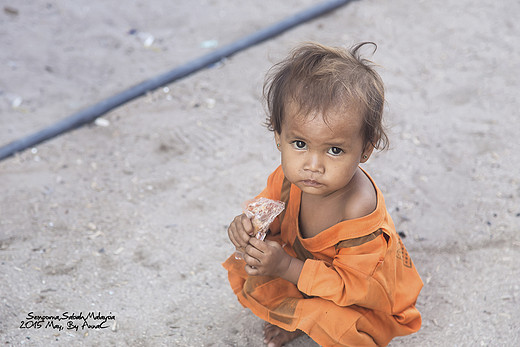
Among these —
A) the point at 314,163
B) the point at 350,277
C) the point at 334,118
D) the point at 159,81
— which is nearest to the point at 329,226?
the point at 350,277

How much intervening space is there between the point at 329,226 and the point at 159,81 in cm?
205

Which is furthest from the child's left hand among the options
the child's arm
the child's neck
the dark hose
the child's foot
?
the dark hose

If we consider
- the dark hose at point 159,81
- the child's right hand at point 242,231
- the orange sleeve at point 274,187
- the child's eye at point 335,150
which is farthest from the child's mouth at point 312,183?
the dark hose at point 159,81

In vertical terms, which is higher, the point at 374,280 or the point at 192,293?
the point at 374,280

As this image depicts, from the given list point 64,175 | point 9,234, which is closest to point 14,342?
point 9,234

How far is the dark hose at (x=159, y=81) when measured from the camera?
3.11 metres

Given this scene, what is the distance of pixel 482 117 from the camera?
3.38 meters

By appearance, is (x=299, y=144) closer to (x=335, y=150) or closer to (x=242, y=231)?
(x=335, y=150)

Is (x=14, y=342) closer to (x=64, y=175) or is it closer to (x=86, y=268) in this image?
(x=86, y=268)

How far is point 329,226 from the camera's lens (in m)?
1.85

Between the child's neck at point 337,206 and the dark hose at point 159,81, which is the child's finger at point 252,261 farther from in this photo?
the dark hose at point 159,81

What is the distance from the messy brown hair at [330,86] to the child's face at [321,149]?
28mm

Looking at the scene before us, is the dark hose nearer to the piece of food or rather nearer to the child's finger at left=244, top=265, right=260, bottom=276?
the piece of food

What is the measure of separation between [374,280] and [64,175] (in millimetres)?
1862
